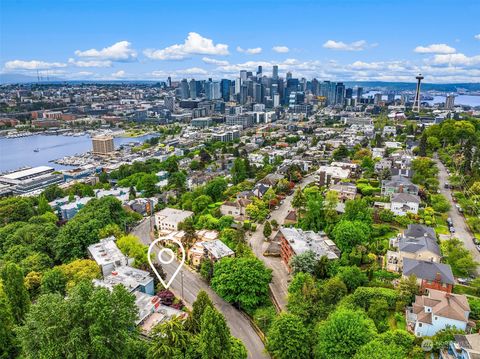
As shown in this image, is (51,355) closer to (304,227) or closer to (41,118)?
(304,227)

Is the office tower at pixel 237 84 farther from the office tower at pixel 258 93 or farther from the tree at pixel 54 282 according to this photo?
the tree at pixel 54 282

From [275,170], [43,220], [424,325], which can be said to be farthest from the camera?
[275,170]

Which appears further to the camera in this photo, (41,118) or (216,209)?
(41,118)

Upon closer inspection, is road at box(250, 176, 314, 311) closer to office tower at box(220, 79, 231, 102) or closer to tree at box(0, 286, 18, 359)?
tree at box(0, 286, 18, 359)

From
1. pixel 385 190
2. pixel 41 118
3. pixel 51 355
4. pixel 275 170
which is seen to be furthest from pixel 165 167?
pixel 41 118

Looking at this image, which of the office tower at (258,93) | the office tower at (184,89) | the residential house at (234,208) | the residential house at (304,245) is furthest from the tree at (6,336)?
the office tower at (184,89)

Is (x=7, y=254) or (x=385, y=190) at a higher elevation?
(x=385, y=190)

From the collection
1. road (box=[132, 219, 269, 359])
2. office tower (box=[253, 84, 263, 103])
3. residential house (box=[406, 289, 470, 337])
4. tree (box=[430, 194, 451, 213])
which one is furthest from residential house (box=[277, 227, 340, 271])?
office tower (box=[253, 84, 263, 103])
